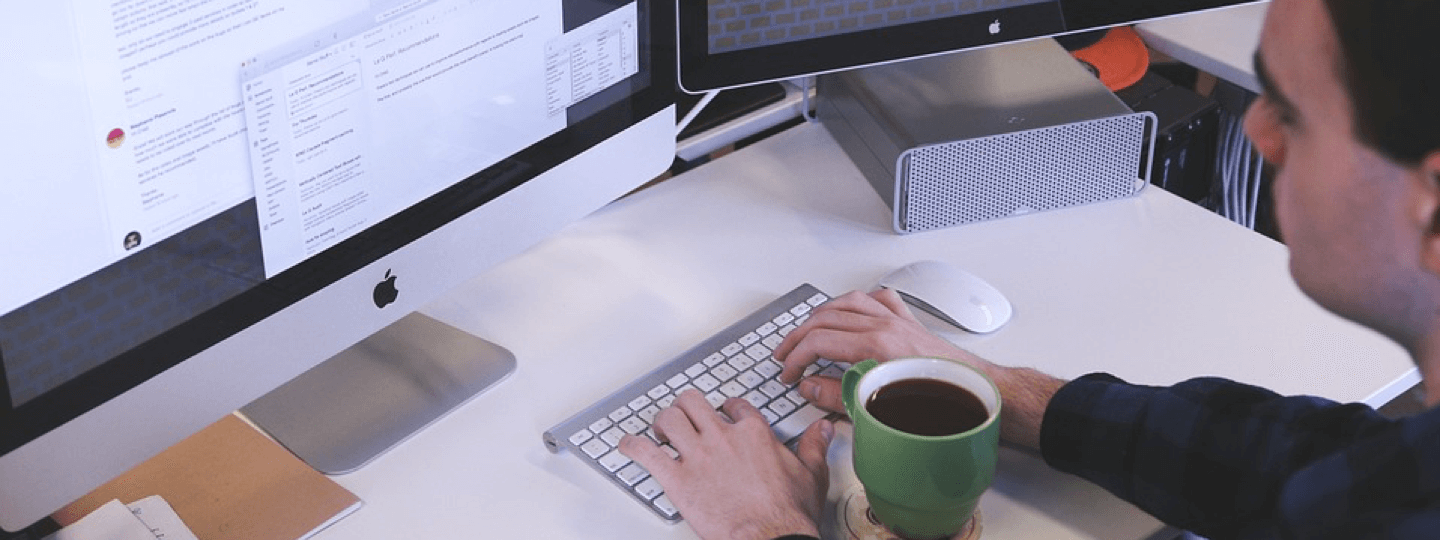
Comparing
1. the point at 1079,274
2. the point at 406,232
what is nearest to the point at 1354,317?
the point at 1079,274

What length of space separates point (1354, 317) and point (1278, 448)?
187 mm

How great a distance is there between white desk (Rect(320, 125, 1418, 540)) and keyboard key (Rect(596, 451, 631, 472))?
0.01 meters

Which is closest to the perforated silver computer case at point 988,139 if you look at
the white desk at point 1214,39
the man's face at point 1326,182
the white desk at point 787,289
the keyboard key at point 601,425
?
the white desk at point 787,289

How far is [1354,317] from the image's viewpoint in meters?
0.81

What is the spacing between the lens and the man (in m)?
0.73

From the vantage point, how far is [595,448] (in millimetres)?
1049

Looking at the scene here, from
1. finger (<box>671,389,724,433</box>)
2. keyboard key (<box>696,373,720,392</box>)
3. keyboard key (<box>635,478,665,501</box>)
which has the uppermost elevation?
finger (<box>671,389,724,433</box>)

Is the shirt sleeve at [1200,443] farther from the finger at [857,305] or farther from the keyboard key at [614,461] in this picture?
the keyboard key at [614,461]

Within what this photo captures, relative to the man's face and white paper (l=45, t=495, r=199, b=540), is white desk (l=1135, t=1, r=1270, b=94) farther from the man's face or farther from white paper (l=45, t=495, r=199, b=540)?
white paper (l=45, t=495, r=199, b=540)

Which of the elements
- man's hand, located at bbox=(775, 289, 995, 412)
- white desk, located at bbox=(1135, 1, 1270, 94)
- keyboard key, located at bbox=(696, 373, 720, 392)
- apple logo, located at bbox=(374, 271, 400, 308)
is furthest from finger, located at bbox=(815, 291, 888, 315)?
white desk, located at bbox=(1135, 1, 1270, 94)

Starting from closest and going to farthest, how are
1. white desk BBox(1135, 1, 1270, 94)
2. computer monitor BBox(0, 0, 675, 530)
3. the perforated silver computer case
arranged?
1. computer monitor BBox(0, 0, 675, 530)
2. the perforated silver computer case
3. white desk BBox(1135, 1, 1270, 94)

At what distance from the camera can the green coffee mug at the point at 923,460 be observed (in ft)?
2.99

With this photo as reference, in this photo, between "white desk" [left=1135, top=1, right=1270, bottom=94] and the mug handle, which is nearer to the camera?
the mug handle

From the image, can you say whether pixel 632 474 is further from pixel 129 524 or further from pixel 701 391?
pixel 129 524
